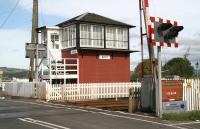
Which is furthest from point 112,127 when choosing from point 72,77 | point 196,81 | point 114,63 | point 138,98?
point 114,63

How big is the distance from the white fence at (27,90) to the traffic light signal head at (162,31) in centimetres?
1400

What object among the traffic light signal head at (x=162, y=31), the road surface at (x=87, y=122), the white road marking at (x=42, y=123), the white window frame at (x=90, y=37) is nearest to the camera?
the white road marking at (x=42, y=123)

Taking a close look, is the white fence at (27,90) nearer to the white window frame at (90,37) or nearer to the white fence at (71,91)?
the white fence at (71,91)

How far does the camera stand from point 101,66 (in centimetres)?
3841

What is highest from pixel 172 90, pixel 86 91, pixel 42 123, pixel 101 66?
pixel 101 66

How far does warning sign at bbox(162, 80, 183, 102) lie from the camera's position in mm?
16875

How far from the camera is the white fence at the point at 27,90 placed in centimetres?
2872

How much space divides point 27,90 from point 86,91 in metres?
4.54

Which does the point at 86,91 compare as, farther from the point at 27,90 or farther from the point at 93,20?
the point at 93,20

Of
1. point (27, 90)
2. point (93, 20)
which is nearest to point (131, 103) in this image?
point (27, 90)

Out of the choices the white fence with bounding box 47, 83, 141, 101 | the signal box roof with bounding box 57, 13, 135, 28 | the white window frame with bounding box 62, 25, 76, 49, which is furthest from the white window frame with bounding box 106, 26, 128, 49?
the white fence with bounding box 47, 83, 141, 101

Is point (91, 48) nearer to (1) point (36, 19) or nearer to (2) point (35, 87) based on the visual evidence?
(1) point (36, 19)

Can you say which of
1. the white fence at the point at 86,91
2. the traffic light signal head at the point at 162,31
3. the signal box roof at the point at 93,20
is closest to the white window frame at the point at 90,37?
the signal box roof at the point at 93,20

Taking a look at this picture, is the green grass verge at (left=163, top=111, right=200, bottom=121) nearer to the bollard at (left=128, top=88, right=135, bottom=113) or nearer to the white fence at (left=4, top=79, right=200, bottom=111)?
the bollard at (left=128, top=88, right=135, bottom=113)
